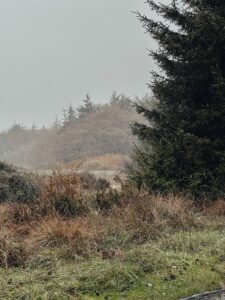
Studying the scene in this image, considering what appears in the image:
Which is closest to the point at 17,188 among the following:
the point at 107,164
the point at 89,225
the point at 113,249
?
the point at 89,225

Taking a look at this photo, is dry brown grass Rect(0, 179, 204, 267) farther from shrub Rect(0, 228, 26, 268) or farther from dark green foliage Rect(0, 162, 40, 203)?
dark green foliage Rect(0, 162, 40, 203)

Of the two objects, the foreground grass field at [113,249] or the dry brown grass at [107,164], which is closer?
the foreground grass field at [113,249]

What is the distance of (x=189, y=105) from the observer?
13555 millimetres

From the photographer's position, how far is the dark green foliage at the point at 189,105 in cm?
1222

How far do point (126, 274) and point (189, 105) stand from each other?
24.4 ft

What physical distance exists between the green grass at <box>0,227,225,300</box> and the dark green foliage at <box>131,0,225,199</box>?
4.28 meters

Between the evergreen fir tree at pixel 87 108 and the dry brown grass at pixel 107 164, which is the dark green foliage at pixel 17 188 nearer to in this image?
the dry brown grass at pixel 107 164

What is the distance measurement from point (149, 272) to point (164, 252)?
0.71m

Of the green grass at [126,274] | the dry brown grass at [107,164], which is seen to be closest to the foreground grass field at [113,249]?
the green grass at [126,274]

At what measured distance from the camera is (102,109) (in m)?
67.4

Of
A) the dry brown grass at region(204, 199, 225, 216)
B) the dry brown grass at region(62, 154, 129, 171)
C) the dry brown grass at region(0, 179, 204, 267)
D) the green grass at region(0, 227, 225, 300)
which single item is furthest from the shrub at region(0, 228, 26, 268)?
the dry brown grass at region(62, 154, 129, 171)

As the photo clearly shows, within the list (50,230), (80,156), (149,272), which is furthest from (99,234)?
(80,156)

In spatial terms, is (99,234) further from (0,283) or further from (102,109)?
(102,109)

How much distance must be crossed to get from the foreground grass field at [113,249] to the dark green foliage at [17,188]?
349 centimetres
